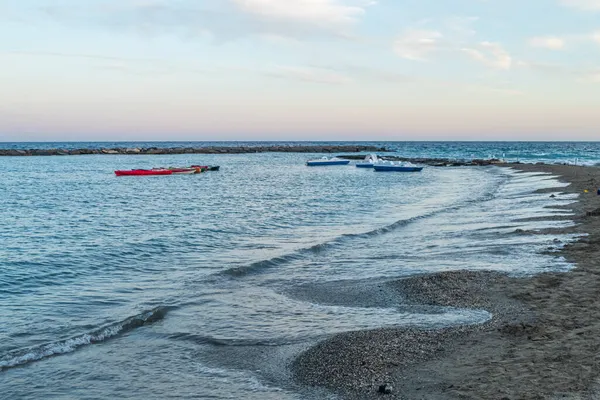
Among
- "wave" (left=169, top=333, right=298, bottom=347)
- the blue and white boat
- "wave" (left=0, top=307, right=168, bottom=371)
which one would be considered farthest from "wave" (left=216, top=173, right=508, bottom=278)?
the blue and white boat

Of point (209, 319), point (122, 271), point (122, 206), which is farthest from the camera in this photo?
point (122, 206)

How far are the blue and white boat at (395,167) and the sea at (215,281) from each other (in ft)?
120

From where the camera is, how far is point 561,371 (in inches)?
323

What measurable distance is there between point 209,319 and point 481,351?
5.57m

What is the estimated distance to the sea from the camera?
931cm

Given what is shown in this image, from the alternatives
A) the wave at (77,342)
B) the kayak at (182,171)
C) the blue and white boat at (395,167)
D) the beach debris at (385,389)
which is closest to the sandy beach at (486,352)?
the beach debris at (385,389)

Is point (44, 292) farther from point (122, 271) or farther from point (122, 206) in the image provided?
point (122, 206)

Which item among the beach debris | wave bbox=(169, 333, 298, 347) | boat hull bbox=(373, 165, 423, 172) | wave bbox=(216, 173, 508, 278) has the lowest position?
wave bbox=(216, 173, 508, 278)

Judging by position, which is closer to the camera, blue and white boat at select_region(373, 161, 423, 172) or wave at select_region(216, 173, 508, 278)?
wave at select_region(216, 173, 508, 278)

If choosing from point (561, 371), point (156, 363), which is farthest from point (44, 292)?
point (561, 371)

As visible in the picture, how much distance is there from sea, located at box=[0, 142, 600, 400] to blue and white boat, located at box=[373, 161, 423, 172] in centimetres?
3664

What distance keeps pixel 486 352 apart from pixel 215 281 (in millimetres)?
→ 8343

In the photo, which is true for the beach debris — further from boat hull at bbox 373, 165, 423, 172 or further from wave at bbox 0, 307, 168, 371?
boat hull at bbox 373, 165, 423, 172

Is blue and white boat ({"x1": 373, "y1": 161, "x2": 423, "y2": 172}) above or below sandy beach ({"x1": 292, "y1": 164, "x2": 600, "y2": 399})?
above
